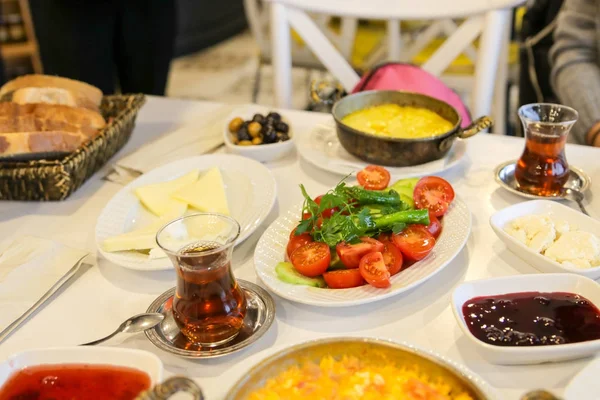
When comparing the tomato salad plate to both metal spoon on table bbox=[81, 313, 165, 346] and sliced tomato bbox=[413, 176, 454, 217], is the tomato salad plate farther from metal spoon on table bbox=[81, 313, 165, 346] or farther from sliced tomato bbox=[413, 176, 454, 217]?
metal spoon on table bbox=[81, 313, 165, 346]

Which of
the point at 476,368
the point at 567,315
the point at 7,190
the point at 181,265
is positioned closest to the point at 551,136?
the point at 567,315

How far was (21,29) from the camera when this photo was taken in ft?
13.9

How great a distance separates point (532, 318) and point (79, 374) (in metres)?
0.71

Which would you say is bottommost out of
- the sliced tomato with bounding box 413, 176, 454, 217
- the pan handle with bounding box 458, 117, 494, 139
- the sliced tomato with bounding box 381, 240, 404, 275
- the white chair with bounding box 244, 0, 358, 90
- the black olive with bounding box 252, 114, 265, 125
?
the white chair with bounding box 244, 0, 358, 90

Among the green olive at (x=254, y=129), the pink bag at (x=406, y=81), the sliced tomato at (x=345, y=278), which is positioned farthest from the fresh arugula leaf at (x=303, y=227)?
the pink bag at (x=406, y=81)

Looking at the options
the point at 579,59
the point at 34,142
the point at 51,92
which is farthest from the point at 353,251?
the point at 579,59

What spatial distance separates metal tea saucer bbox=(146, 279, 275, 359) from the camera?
0.94 m

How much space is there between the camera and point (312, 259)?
1081mm

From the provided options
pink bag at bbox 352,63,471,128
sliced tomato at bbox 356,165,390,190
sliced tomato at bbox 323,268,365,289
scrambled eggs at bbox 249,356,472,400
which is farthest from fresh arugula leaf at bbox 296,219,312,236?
pink bag at bbox 352,63,471,128

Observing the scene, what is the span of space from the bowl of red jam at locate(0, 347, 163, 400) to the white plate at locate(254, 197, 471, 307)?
0.28 m

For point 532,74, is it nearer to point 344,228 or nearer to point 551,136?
point 551,136

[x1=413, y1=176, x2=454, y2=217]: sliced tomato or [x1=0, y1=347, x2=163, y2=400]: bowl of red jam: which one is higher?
[x1=413, y1=176, x2=454, y2=217]: sliced tomato

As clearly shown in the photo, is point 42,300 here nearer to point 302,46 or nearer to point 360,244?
point 360,244

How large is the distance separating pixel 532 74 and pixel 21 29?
11.5ft
